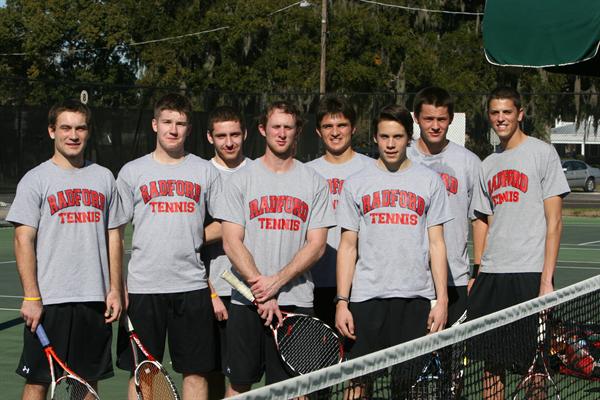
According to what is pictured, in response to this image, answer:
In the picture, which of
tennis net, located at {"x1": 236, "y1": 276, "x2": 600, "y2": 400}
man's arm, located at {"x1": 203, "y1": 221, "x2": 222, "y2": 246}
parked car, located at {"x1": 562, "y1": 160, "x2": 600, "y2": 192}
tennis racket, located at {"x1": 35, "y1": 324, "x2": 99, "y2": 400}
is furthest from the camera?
parked car, located at {"x1": 562, "y1": 160, "x2": 600, "y2": 192}

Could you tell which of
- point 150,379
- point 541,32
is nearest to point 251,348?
point 150,379

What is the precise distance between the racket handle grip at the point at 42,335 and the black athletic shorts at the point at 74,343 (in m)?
0.05

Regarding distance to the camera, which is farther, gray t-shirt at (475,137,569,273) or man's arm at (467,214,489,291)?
man's arm at (467,214,489,291)

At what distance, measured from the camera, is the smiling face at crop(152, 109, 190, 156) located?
233 inches

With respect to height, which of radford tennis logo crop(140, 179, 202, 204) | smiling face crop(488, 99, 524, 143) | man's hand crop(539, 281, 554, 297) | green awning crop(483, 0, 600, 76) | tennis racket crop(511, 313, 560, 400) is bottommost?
tennis racket crop(511, 313, 560, 400)

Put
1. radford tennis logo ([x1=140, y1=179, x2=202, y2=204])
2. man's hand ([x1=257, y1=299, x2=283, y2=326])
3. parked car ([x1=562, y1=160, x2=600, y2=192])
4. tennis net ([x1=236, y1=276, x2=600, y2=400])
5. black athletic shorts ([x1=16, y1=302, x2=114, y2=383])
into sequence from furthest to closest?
1. parked car ([x1=562, y1=160, x2=600, y2=192])
2. radford tennis logo ([x1=140, y1=179, x2=202, y2=204])
3. man's hand ([x1=257, y1=299, x2=283, y2=326])
4. black athletic shorts ([x1=16, y1=302, x2=114, y2=383])
5. tennis net ([x1=236, y1=276, x2=600, y2=400])

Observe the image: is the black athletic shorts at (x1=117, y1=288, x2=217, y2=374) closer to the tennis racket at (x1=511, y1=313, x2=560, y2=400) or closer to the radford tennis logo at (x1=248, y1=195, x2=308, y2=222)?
the radford tennis logo at (x1=248, y1=195, x2=308, y2=222)

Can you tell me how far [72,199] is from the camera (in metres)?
5.48

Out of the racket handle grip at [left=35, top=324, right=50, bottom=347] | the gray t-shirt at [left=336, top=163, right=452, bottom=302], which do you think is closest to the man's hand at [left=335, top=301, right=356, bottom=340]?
the gray t-shirt at [left=336, top=163, right=452, bottom=302]

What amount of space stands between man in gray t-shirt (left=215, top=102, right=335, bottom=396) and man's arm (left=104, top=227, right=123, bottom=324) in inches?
20.3

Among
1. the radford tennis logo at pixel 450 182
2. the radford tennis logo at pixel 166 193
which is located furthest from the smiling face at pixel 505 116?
the radford tennis logo at pixel 166 193

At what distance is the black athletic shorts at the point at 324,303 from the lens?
636 centimetres

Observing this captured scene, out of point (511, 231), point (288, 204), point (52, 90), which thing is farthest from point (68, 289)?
point (52, 90)

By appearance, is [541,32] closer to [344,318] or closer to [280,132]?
[280,132]
